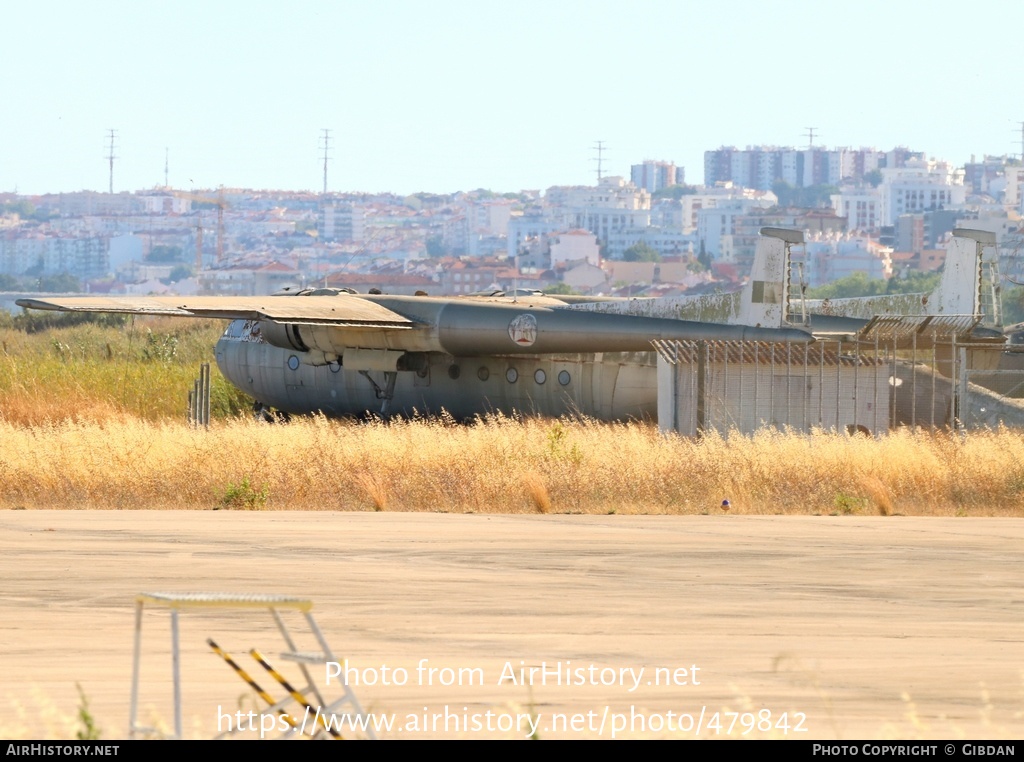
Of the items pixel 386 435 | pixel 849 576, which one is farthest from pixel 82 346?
pixel 849 576

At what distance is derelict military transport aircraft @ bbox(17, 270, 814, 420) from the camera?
28.4 metres

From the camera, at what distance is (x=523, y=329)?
96.8ft

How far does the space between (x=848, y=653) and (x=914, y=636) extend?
0.95m

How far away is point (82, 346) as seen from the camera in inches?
2121

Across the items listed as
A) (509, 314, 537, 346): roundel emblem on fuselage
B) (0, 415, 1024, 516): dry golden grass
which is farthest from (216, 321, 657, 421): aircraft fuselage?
(0, 415, 1024, 516): dry golden grass

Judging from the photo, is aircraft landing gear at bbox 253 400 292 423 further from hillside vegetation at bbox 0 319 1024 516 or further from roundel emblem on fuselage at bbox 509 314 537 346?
hillside vegetation at bbox 0 319 1024 516

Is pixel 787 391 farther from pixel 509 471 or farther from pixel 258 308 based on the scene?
pixel 258 308

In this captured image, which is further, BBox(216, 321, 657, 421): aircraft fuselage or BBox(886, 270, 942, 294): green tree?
BBox(886, 270, 942, 294): green tree

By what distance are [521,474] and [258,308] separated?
10720 millimetres

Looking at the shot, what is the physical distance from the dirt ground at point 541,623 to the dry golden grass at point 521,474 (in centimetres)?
185

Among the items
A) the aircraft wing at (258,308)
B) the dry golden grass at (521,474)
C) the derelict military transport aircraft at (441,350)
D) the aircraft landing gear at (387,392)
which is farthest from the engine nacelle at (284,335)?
the dry golden grass at (521,474)

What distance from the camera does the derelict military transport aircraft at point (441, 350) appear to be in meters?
28.4

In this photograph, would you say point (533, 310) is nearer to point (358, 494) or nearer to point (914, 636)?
point (358, 494)

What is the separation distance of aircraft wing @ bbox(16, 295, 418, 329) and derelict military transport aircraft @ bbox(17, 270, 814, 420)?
0.13 feet
